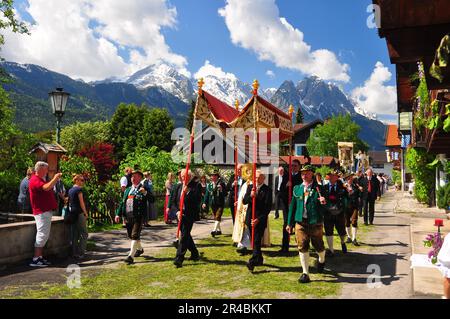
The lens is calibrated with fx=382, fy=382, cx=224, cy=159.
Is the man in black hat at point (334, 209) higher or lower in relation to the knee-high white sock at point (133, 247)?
higher

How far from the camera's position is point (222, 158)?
36.6m

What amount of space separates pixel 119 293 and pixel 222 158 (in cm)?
3058

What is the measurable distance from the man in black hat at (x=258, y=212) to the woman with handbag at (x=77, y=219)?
3.79 metres

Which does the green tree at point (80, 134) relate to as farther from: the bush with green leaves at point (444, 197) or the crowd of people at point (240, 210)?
the crowd of people at point (240, 210)

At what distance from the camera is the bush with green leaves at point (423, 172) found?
939 inches

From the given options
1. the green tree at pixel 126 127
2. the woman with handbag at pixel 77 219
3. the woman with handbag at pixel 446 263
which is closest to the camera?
the woman with handbag at pixel 446 263

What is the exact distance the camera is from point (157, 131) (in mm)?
57438

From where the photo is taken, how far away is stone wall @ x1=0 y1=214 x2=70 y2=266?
24.5 ft

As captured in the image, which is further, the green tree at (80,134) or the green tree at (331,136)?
the green tree at (331,136)

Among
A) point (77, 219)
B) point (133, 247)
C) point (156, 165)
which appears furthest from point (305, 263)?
point (156, 165)

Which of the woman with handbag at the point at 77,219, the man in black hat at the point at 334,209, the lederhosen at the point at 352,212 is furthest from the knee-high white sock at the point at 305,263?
the woman with handbag at the point at 77,219

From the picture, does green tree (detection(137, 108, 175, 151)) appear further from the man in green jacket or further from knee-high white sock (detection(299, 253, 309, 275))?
knee-high white sock (detection(299, 253, 309, 275))
